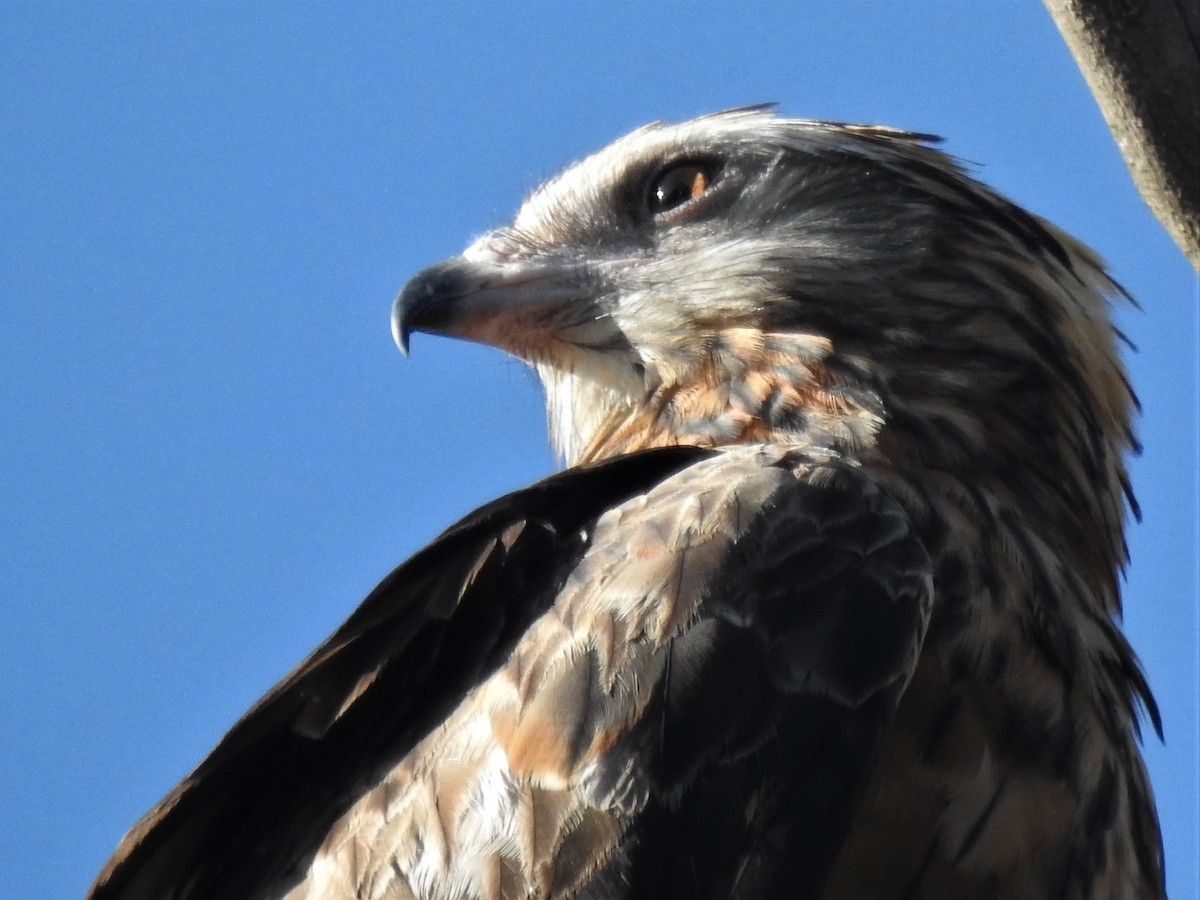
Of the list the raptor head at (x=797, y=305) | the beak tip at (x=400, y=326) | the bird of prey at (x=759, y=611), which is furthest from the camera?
the beak tip at (x=400, y=326)

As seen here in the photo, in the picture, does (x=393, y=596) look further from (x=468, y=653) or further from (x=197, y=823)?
(x=197, y=823)

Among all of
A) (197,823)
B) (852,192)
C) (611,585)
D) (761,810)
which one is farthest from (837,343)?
(197,823)

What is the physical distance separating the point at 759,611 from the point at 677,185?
1.75m

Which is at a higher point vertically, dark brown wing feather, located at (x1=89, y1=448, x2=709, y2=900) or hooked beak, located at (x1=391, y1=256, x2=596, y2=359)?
hooked beak, located at (x1=391, y1=256, x2=596, y2=359)

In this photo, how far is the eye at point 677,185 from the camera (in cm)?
456

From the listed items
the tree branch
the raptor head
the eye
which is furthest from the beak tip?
the tree branch

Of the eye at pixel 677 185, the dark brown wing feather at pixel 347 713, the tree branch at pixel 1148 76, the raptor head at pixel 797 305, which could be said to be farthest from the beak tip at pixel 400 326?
the tree branch at pixel 1148 76

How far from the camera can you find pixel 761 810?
2.98 m

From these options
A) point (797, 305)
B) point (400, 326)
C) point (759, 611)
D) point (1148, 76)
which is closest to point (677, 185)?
point (797, 305)

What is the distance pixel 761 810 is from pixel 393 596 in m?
A: 0.87

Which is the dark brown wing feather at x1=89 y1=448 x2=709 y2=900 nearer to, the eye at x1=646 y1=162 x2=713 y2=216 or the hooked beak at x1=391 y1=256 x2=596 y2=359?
the hooked beak at x1=391 y1=256 x2=596 y2=359

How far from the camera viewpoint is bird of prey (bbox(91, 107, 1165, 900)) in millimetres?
2998

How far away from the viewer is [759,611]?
312cm

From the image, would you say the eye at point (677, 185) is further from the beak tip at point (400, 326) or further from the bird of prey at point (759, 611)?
the beak tip at point (400, 326)
